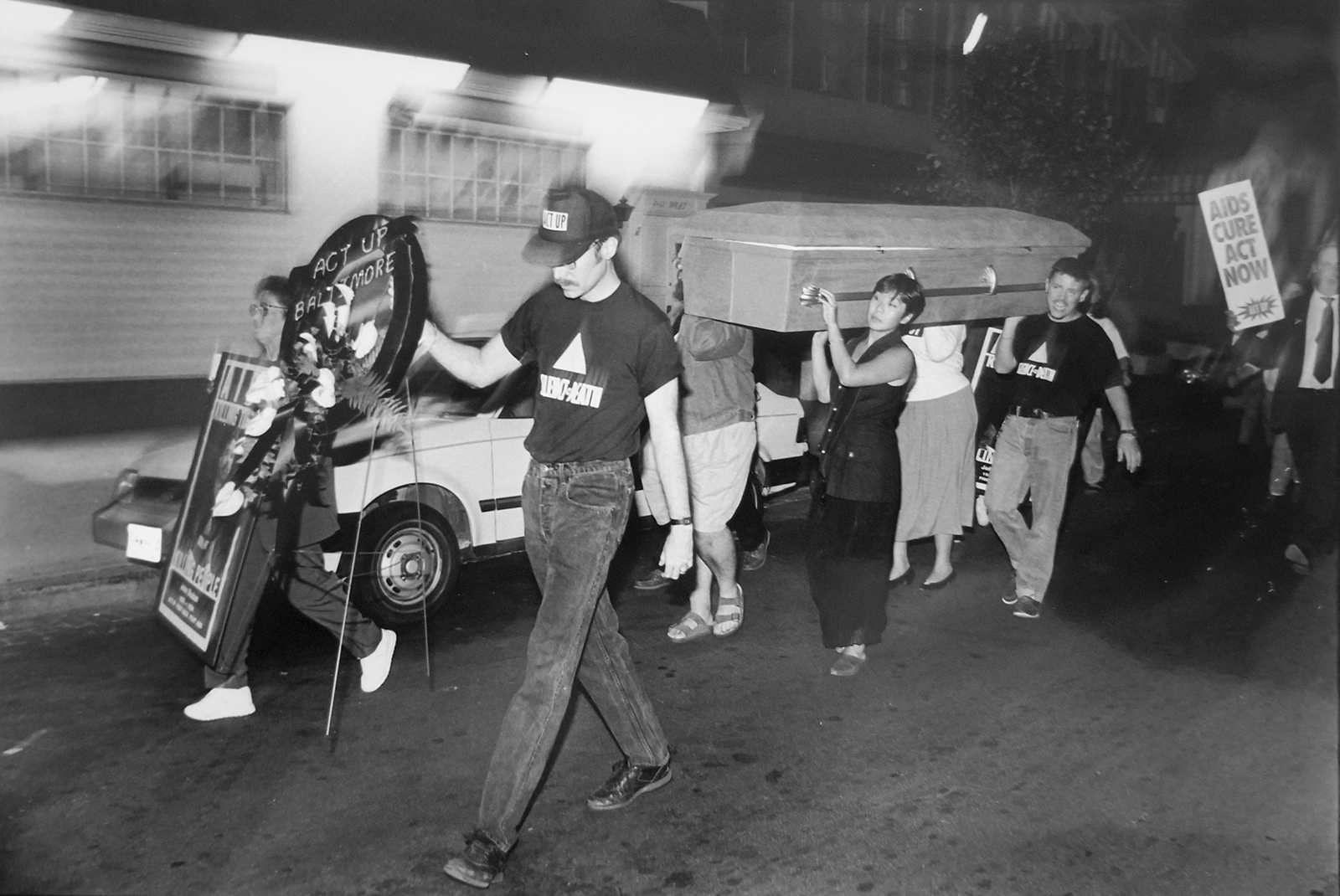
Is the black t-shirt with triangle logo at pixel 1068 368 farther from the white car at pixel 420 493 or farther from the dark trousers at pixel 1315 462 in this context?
the white car at pixel 420 493

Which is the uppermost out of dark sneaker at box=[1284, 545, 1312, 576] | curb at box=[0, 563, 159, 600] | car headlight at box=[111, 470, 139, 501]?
car headlight at box=[111, 470, 139, 501]

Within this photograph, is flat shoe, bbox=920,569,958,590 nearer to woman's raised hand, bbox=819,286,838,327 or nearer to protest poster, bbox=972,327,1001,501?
protest poster, bbox=972,327,1001,501

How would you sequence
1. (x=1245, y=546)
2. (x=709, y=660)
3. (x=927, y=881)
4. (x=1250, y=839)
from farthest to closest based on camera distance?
(x=1245, y=546) < (x=709, y=660) < (x=1250, y=839) < (x=927, y=881)

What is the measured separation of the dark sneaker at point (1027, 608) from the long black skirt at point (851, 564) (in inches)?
46.2

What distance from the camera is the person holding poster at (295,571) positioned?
4625 millimetres

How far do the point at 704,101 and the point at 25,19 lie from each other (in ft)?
22.2

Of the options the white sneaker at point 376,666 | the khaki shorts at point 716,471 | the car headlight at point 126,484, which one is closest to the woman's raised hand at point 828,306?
the khaki shorts at point 716,471

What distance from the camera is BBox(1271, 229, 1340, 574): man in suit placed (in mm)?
6879

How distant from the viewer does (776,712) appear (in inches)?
192

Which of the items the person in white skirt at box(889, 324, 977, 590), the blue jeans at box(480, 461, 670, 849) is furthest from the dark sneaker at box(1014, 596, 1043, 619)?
the blue jeans at box(480, 461, 670, 849)

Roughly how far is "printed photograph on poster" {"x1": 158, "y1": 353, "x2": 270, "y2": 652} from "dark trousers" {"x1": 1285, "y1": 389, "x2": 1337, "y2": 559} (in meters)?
5.71

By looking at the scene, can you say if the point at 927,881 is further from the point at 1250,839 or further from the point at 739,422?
the point at 739,422

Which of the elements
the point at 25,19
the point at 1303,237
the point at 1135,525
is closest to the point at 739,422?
Result: the point at 1135,525

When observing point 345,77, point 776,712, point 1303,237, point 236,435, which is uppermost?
point 345,77
